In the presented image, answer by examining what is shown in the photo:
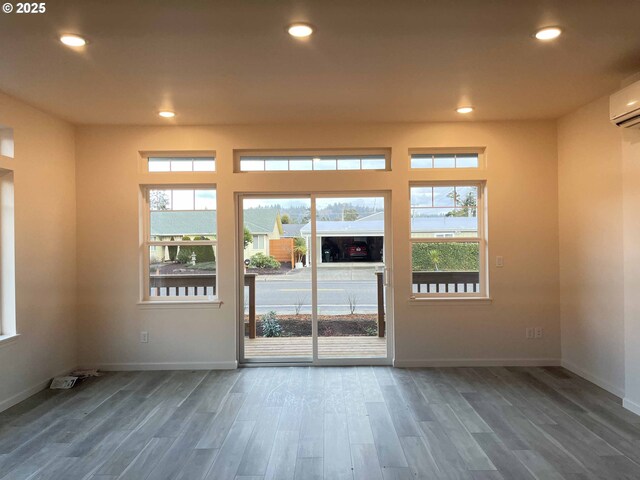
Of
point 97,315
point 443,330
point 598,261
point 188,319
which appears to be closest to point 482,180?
point 598,261

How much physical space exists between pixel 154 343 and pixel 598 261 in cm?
456


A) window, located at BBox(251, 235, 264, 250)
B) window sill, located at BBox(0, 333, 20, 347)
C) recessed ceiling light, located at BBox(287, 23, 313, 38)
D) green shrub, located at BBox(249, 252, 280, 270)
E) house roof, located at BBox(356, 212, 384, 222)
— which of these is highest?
recessed ceiling light, located at BBox(287, 23, 313, 38)

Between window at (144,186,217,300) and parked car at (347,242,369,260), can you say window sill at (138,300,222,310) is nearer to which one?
window at (144,186,217,300)

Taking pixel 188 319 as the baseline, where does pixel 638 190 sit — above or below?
above

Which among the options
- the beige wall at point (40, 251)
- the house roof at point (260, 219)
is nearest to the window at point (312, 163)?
the house roof at point (260, 219)

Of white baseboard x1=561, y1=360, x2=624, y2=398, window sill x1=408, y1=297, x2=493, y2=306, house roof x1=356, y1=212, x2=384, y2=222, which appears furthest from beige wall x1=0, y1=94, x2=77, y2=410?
white baseboard x1=561, y1=360, x2=624, y2=398

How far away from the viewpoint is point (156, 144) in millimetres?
4488

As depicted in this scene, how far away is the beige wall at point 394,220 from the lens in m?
4.47

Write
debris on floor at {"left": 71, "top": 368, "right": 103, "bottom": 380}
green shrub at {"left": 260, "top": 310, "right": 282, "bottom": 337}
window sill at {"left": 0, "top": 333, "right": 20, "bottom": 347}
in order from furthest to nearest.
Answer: green shrub at {"left": 260, "top": 310, "right": 282, "bottom": 337} < debris on floor at {"left": 71, "top": 368, "right": 103, "bottom": 380} < window sill at {"left": 0, "top": 333, "right": 20, "bottom": 347}

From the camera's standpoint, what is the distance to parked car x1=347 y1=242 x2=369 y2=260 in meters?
4.62

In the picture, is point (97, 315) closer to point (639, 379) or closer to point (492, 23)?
A: point (492, 23)

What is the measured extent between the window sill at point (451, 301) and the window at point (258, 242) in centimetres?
178

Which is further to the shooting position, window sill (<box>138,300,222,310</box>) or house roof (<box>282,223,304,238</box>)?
house roof (<box>282,223,304,238</box>)

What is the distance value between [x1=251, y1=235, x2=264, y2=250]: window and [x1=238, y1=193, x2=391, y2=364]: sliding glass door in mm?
11
